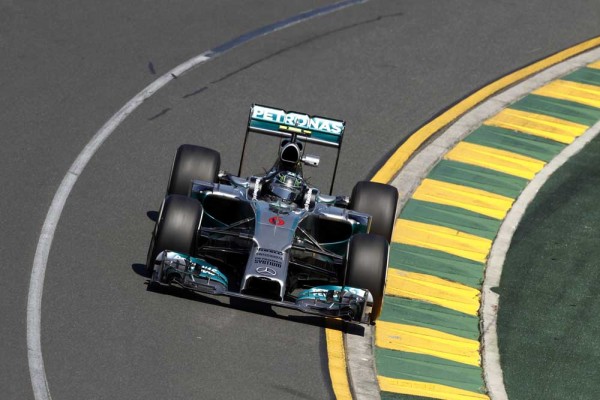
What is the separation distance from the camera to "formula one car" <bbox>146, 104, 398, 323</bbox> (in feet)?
44.1

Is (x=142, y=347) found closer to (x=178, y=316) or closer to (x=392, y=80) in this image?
(x=178, y=316)

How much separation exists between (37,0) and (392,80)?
5.63 meters

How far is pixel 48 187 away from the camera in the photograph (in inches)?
634

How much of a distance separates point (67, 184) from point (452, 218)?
4593 mm

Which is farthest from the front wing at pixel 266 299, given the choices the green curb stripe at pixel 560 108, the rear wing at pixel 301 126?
the green curb stripe at pixel 560 108

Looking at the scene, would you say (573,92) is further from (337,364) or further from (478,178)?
(337,364)

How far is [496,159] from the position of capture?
61.2ft

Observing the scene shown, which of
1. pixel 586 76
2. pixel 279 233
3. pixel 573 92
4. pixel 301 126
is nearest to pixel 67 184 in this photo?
pixel 301 126

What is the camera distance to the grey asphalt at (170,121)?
12.9 m

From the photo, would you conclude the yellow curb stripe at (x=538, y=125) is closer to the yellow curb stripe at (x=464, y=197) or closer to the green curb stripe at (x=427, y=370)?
the yellow curb stripe at (x=464, y=197)

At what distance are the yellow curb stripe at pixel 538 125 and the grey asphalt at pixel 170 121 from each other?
0.83 m

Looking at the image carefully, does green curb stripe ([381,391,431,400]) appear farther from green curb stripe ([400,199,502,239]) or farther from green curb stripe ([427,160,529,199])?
green curb stripe ([427,160,529,199])

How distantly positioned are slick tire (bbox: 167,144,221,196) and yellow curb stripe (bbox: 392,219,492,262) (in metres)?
2.36

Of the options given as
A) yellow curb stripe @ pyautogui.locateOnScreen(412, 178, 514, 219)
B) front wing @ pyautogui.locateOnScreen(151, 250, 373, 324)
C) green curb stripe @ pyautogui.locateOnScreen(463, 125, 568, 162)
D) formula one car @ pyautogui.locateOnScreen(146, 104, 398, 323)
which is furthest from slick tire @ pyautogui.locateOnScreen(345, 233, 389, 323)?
green curb stripe @ pyautogui.locateOnScreen(463, 125, 568, 162)
